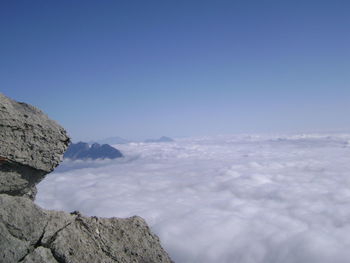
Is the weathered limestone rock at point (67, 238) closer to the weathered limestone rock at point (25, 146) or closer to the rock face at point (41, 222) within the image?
the rock face at point (41, 222)

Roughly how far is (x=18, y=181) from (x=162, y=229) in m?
196

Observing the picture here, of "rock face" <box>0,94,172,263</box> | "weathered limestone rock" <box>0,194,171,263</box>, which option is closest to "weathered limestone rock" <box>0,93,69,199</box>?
"rock face" <box>0,94,172,263</box>

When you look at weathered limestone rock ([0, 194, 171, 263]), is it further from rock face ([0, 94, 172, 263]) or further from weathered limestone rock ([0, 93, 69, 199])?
weathered limestone rock ([0, 93, 69, 199])

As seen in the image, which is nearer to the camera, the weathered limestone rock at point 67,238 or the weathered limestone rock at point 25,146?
the weathered limestone rock at point 67,238

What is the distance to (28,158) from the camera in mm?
9133

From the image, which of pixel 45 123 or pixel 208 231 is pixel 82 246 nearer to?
pixel 45 123

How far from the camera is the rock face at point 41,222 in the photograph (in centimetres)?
797

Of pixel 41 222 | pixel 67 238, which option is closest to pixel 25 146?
pixel 41 222

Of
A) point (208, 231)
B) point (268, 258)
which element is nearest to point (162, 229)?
point (208, 231)

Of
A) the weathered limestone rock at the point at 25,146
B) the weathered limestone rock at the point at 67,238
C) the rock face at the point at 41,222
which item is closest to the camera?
the weathered limestone rock at the point at 67,238

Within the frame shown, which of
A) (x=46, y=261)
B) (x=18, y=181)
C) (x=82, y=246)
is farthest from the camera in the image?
(x=18, y=181)

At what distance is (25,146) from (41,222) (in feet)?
8.03

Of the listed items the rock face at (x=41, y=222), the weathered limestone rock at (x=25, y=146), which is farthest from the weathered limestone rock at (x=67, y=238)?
the weathered limestone rock at (x=25, y=146)

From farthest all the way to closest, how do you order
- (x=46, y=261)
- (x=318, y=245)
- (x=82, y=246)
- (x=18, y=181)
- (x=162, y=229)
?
(x=162, y=229) → (x=318, y=245) → (x=18, y=181) → (x=82, y=246) → (x=46, y=261)
